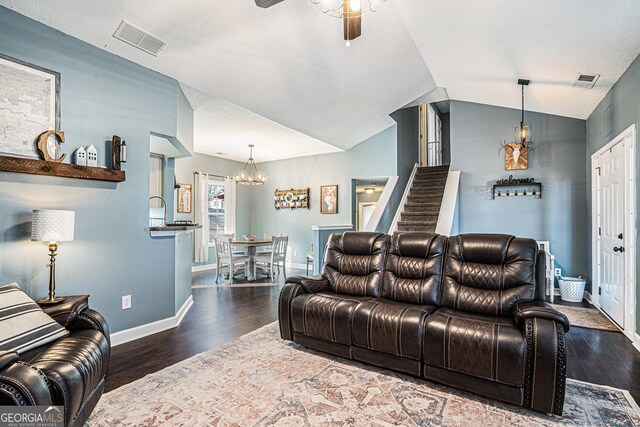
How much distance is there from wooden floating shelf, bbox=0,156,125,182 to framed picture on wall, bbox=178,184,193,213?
4.00 m

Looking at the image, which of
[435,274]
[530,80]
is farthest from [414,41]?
[435,274]

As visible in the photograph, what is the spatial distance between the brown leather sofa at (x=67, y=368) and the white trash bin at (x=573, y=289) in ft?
A: 18.5

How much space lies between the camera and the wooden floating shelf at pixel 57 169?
2.42 meters

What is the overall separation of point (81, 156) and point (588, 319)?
5.63 metres

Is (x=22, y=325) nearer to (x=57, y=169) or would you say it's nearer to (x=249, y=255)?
(x=57, y=169)

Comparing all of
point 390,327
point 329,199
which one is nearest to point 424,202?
point 329,199

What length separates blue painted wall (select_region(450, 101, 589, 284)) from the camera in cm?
506

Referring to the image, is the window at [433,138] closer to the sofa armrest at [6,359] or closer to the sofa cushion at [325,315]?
the sofa cushion at [325,315]

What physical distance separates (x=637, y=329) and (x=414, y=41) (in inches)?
148

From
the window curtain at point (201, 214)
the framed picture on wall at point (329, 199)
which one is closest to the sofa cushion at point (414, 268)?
the framed picture on wall at point (329, 199)

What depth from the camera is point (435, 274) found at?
8.98ft

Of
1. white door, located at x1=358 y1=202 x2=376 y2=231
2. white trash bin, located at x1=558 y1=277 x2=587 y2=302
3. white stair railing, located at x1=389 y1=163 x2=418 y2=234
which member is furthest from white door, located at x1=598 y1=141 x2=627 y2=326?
white door, located at x1=358 y1=202 x2=376 y2=231

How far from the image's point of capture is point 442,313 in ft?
7.85

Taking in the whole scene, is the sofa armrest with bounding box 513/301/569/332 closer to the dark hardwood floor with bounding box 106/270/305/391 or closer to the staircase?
the dark hardwood floor with bounding box 106/270/305/391
